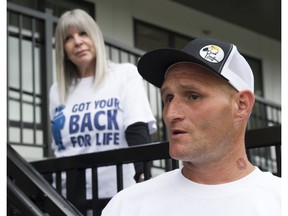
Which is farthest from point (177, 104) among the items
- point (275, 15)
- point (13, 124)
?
point (275, 15)

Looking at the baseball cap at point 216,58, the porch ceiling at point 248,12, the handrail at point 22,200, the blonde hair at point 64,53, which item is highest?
the porch ceiling at point 248,12

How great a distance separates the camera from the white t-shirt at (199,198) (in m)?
1.53

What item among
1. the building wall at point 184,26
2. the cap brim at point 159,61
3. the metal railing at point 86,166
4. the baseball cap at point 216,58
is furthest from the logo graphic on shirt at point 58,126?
the building wall at point 184,26

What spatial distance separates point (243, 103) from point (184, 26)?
856 cm

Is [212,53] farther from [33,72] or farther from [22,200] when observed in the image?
[33,72]

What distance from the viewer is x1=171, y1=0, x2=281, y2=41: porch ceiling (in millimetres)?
9938

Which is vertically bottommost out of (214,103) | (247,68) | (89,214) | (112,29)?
(89,214)

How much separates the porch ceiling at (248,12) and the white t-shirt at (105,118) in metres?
6.96

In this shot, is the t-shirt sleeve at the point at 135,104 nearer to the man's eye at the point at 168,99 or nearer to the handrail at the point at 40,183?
the handrail at the point at 40,183

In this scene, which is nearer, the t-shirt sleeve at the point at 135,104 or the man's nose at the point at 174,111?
the man's nose at the point at 174,111

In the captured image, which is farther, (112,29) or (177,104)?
(112,29)

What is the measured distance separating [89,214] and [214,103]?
5.36ft

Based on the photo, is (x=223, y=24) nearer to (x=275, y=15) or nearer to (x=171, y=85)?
(x=275, y=15)

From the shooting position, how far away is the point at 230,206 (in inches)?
60.5
